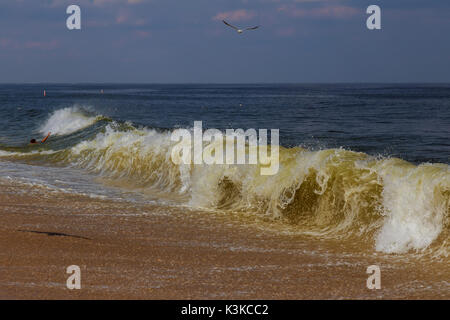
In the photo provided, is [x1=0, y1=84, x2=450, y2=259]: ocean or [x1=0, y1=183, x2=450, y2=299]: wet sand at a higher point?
[x1=0, y1=84, x2=450, y2=259]: ocean

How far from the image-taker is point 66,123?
27.0 m

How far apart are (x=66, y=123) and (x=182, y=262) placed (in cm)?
2206

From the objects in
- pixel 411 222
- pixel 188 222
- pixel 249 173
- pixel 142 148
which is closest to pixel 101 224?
pixel 188 222

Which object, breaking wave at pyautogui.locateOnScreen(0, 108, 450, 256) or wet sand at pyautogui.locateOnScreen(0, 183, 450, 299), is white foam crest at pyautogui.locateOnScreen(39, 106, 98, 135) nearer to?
breaking wave at pyautogui.locateOnScreen(0, 108, 450, 256)

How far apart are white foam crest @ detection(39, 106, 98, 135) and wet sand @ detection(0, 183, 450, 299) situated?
1715 centimetres

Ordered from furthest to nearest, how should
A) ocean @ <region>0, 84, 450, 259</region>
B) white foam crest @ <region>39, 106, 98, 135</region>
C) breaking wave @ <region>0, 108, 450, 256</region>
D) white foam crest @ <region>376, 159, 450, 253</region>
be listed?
white foam crest @ <region>39, 106, 98, 135</region>, ocean @ <region>0, 84, 450, 259</region>, breaking wave @ <region>0, 108, 450, 256</region>, white foam crest @ <region>376, 159, 450, 253</region>

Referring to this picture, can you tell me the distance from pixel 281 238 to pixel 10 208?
4093 millimetres

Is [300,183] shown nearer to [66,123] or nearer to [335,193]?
[335,193]

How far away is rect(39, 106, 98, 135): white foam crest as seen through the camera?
2555 centimetres

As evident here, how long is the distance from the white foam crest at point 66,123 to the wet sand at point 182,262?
1715cm
